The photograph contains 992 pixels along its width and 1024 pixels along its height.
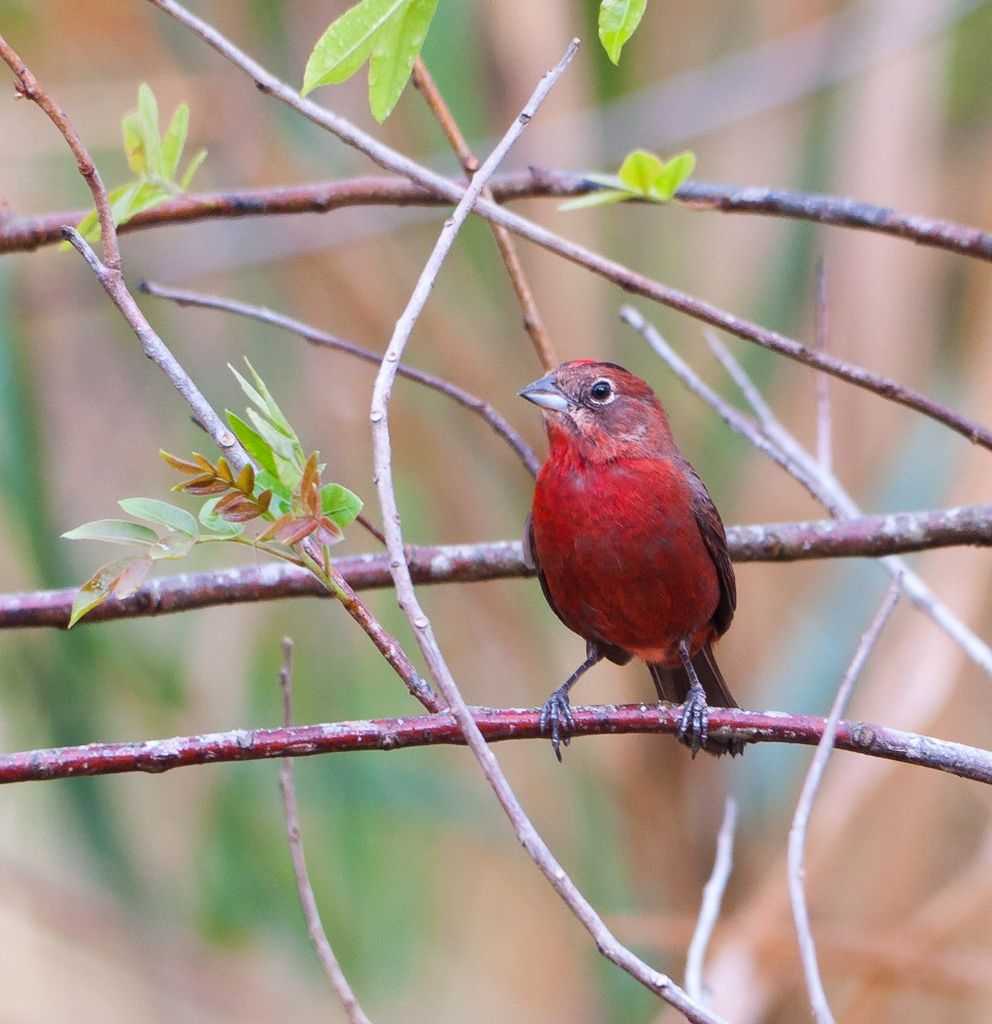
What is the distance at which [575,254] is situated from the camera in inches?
120

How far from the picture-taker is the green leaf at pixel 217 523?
2.15 metres

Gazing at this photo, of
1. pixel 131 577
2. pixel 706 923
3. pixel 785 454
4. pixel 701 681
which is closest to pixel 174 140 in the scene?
pixel 131 577

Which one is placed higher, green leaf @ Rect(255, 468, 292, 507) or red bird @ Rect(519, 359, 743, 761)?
green leaf @ Rect(255, 468, 292, 507)

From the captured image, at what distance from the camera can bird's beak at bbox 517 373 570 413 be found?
4.20 meters

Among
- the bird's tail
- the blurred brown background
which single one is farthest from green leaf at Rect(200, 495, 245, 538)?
the blurred brown background

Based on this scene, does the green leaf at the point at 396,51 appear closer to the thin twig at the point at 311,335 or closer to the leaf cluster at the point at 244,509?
the leaf cluster at the point at 244,509

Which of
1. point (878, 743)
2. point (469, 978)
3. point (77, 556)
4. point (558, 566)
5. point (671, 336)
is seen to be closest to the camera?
point (878, 743)

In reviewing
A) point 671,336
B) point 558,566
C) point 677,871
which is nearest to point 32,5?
point 671,336

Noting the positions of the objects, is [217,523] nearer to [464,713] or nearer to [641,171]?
[464,713]

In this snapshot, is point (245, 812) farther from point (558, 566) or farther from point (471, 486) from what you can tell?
point (558, 566)

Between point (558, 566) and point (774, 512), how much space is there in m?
3.12

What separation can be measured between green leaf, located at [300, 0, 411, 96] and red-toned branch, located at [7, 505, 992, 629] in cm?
142

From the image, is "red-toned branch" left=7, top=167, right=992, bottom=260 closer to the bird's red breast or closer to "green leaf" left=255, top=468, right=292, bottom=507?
the bird's red breast

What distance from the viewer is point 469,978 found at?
332 inches
